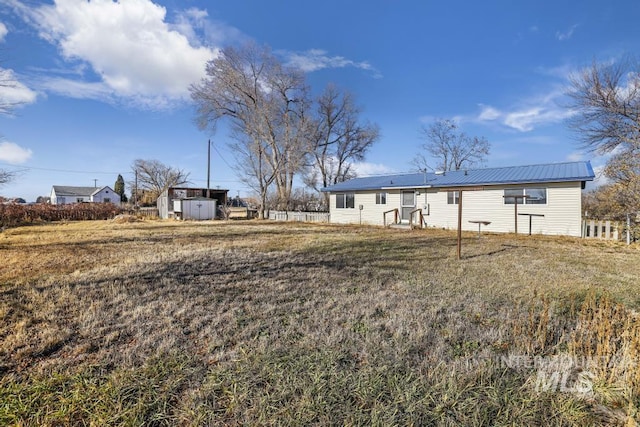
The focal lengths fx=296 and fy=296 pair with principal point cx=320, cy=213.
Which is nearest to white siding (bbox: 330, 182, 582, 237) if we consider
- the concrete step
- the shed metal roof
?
the concrete step

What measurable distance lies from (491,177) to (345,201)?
8.23 m

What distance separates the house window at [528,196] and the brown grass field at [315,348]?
754 centimetres

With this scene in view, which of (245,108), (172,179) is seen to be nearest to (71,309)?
(245,108)

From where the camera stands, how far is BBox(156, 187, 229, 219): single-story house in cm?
2239

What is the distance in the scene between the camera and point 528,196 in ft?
40.1

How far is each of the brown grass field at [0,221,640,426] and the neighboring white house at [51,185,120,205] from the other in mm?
56754

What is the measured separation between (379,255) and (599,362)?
4989 mm

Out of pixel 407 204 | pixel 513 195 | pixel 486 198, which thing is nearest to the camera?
pixel 513 195

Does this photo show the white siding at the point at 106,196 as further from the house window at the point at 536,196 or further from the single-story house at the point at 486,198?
the house window at the point at 536,196

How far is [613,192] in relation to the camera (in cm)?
602

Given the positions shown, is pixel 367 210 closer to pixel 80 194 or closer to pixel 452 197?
pixel 452 197

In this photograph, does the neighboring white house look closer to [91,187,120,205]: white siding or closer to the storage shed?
[91,187,120,205]: white siding

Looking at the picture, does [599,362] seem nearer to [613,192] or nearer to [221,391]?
[221,391]

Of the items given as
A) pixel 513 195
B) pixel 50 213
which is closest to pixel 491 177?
pixel 513 195
